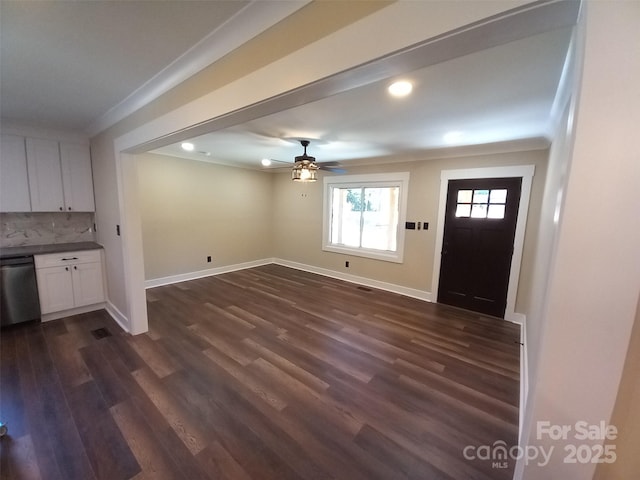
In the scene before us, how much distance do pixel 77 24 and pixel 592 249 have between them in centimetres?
249

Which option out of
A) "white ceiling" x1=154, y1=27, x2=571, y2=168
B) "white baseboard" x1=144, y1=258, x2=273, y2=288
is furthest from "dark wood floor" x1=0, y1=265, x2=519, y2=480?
"white ceiling" x1=154, y1=27, x2=571, y2=168

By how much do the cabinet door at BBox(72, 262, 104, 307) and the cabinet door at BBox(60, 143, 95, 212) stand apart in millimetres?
835

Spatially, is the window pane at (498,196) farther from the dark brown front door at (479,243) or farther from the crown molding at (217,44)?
the crown molding at (217,44)

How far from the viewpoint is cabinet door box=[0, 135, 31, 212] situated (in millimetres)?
3010

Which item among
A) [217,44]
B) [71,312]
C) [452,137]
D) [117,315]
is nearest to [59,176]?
[71,312]

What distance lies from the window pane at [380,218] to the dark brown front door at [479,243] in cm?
101

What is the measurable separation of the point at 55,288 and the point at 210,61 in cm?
362

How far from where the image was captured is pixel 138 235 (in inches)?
116

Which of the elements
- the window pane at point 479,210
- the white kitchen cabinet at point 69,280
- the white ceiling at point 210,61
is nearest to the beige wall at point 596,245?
the white ceiling at point 210,61

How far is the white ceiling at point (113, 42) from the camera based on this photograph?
125 centimetres

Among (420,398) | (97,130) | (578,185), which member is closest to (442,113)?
(578,185)

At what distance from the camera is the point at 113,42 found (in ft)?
5.00

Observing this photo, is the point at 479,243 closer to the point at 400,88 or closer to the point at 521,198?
the point at 521,198

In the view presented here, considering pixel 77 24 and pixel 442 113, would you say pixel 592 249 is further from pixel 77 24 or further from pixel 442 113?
pixel 77 24
